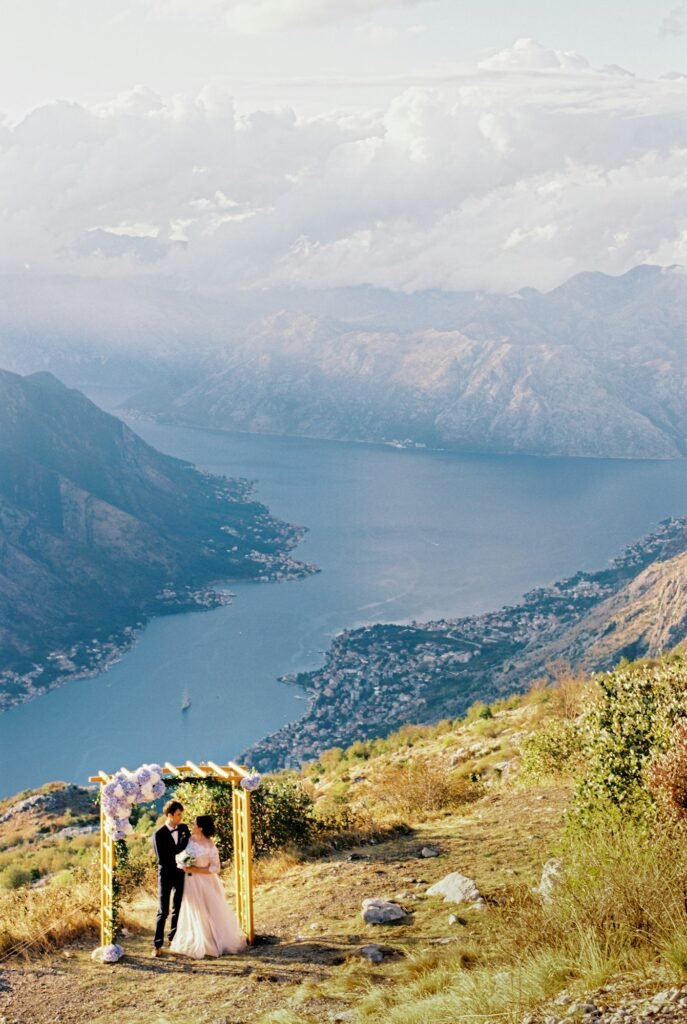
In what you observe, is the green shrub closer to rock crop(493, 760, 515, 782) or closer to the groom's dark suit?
rock crop(493, 760, 515, 782)

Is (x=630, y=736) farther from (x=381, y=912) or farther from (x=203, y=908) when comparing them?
(x=203, y=908)

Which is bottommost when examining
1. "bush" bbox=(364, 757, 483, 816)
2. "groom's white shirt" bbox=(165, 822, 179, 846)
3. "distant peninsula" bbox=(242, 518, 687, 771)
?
"bush" bbox=(364, 757, 483, 816)

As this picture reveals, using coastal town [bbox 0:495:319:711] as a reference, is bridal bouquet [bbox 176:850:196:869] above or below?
below

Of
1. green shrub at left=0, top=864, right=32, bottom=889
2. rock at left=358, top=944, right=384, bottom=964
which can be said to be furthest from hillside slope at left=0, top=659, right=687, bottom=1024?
green shrub at left=0, top=864, right=32, bottom=889

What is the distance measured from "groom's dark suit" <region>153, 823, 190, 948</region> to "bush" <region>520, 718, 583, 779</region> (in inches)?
337

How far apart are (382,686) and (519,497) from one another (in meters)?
111

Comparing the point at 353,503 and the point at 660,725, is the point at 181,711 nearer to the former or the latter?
the point at 660,725

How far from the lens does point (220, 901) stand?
31.2 feet

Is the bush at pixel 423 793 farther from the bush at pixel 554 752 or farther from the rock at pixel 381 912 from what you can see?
the rock at pixel 381 912

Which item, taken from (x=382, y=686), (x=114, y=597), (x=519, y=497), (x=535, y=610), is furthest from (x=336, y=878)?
(x=519, y=497)

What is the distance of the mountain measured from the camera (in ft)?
330

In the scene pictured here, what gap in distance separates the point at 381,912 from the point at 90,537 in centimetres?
11813

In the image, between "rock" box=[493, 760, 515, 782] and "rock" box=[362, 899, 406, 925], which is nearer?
"rock" box=[362, 899, 406, 925]

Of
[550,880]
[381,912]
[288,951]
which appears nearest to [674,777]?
[550,880]
